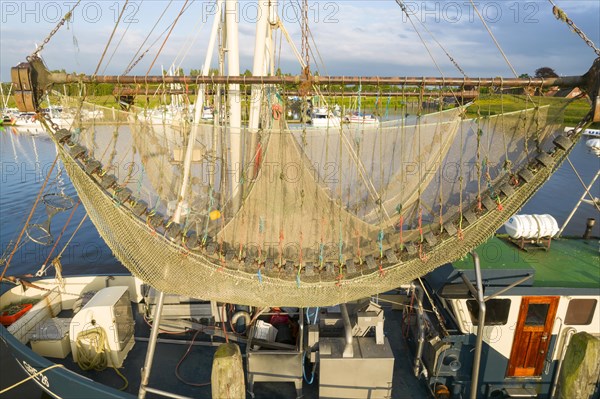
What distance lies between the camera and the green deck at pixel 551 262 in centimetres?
673

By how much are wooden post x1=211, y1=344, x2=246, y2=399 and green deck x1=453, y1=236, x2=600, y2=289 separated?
4.13m

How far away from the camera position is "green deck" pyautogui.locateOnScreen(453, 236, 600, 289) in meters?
6.73

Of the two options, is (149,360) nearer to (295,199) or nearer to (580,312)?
(295,199)

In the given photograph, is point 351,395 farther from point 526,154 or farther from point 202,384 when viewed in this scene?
point 526,154

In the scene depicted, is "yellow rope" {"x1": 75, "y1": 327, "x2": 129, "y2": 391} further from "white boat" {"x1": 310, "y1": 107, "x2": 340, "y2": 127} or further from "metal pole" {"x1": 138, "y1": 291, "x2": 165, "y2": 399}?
"white boat" {"x1": 310, "y1": 107, "x2": 340, "y2": 127}

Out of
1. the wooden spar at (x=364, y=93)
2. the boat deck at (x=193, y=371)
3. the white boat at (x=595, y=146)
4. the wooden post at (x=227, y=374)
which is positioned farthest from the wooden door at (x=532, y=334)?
the white boat at (x=595, y=146)

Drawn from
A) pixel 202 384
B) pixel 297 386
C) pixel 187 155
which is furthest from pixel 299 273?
pixel 202 384

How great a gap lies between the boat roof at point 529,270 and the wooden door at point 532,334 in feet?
1.04

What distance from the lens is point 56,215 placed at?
23688 millimetres

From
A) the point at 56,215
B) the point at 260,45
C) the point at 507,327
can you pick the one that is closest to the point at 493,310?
the point at 507,327

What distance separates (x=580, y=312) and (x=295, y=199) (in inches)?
213

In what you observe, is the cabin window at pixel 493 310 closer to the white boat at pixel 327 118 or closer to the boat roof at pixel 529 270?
the boat roof at pixel 529 270

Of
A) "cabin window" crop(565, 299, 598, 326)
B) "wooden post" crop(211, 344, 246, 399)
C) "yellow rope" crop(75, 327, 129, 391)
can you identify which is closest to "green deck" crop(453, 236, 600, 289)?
"cabin window" crop(565, 299, 598, 326)

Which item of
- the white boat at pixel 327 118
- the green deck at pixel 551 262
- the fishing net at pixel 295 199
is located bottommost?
the green deck at pixel 551 262
